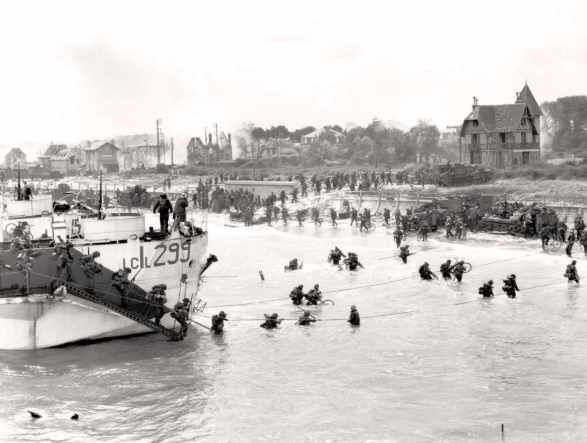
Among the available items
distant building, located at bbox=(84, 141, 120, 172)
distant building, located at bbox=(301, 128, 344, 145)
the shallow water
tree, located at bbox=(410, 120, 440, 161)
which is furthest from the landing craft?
distant building, located at bbox=(84, 141, 120, 172)

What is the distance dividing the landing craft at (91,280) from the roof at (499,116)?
5850cm

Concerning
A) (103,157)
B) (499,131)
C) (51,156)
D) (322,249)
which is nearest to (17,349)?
(322,249)

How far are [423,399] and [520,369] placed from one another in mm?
3577

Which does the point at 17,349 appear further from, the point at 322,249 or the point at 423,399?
the point at 322,249

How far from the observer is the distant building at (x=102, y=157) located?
15050 centimetres

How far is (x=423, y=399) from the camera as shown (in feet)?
61.6

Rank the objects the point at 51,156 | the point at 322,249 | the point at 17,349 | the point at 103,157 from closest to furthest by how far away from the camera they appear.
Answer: the point at 17,349
the point at 322,249
the point at 103,157
the point at 51,156

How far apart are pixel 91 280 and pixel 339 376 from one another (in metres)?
7.84

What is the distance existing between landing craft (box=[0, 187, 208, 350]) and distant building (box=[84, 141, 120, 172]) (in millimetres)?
127002

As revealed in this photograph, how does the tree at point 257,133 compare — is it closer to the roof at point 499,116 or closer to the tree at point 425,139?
the tree at point 425,139

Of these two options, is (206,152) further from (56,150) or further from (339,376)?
(339,376)

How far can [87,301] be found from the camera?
2309 cm

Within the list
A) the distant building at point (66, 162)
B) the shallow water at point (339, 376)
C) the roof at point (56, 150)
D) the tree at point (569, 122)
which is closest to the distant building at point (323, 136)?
the tree at point (569, 122)

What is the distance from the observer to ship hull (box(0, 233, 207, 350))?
2297 centimetres
